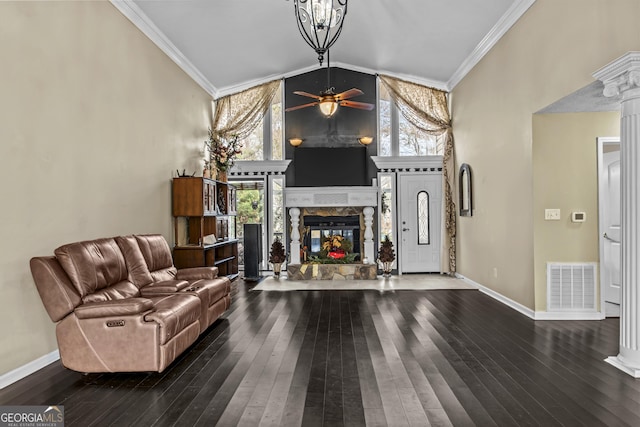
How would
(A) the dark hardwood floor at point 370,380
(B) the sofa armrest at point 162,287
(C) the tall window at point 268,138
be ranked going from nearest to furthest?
1. (A) the dark hardwood floor at point 370,380
2. (B) the sofa armrest at point 162,287
3. (C) the tall window at point 268,138

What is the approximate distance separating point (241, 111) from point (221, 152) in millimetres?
1403

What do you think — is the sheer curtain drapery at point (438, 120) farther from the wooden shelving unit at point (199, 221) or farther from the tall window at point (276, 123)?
the wooden shelving unit at point (199, 221)

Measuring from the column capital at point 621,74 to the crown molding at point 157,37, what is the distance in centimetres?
538

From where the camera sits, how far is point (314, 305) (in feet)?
19.4

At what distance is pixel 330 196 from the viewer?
28.5ft

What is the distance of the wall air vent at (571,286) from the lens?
5004mm

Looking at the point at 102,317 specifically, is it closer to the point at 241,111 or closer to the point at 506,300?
the point at 506,300

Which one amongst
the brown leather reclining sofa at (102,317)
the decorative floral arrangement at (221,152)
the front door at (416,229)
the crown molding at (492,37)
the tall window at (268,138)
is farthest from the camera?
the tall window at (268,138)

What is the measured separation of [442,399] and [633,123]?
9.18 feet

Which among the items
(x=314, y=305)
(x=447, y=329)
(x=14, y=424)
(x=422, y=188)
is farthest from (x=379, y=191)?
(x=14, y=424)

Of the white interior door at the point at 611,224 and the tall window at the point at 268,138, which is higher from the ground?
the tall window at the point at 268,138

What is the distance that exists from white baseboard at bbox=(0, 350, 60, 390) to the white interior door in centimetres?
622

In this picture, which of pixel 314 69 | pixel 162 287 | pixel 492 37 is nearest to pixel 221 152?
pixel 314 69

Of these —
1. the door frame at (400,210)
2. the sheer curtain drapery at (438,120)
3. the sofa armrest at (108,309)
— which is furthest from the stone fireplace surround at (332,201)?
the sofa armrest at (108,309)
